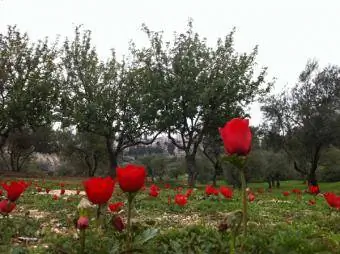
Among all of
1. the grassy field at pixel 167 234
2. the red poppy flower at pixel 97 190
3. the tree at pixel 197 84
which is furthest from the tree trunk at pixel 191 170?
the red poppy flower at pixel 97 190

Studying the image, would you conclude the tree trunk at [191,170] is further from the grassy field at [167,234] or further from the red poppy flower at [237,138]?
the red poppy flower at [237,138]

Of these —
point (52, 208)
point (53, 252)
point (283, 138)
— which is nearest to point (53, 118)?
point (283, 138)

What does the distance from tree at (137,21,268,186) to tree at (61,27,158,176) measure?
238 centimetres

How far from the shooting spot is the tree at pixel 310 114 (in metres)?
42.8

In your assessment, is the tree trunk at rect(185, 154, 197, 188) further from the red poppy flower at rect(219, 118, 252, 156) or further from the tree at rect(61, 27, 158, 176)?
the red poppy flower at rect(219, 118, 252, 156)

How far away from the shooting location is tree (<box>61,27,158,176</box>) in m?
42.2

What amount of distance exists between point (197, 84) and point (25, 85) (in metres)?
17.7

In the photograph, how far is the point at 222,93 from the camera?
3872 centimetres

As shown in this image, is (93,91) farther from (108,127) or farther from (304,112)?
(304,112)

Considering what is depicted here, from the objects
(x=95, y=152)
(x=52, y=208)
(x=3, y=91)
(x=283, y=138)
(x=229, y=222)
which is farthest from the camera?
(x=95, y=152)

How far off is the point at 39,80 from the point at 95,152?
28.5 m

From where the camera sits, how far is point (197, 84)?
39188 mm

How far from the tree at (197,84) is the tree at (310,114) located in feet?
17.9

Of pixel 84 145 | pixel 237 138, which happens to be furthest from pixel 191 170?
pixel 237 138
